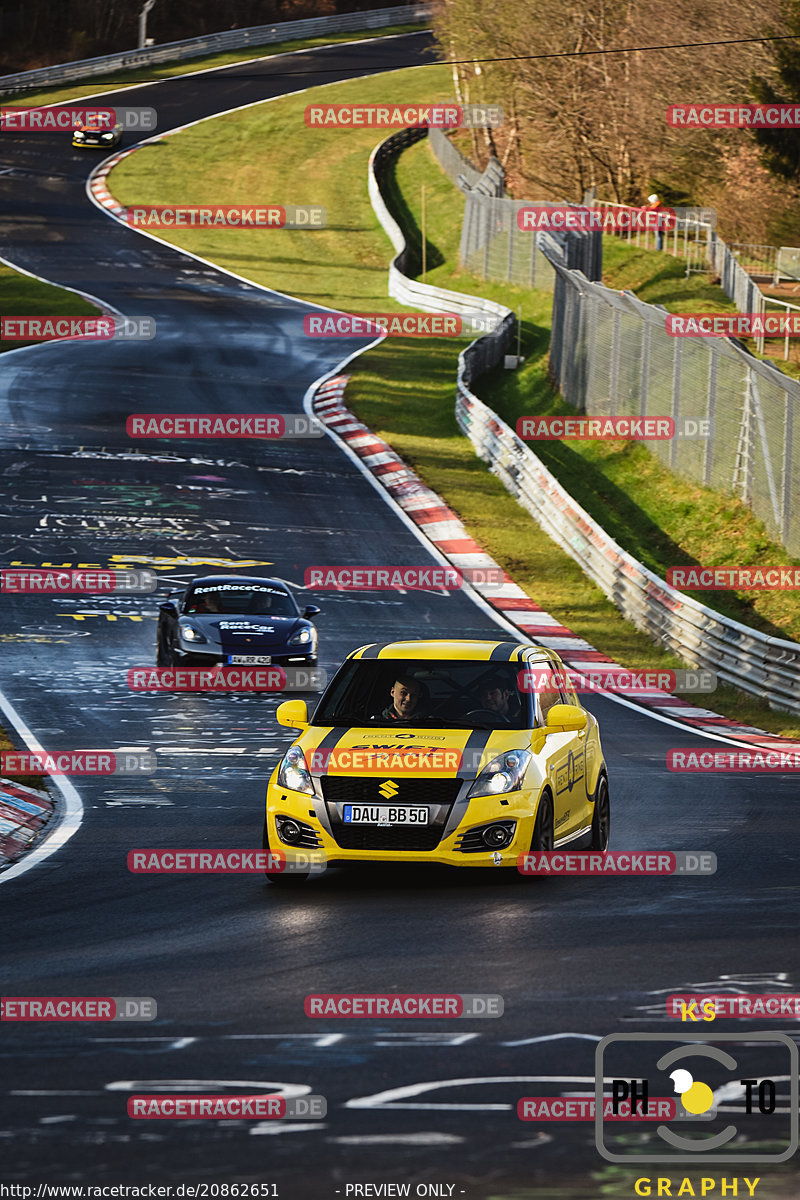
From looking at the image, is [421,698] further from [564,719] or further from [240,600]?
[240,600]

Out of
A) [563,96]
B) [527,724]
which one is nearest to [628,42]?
[563,96]

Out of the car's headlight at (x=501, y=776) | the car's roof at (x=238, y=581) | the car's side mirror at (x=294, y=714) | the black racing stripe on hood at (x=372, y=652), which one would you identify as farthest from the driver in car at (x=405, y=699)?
the car's roof at (x=238, y=581)

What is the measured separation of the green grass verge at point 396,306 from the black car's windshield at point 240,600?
4432 millimetres

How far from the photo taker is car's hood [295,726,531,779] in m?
11.1

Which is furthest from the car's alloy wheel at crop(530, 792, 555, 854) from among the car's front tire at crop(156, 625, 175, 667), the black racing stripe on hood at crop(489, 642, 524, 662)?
the car's front tire at crop(156, 625, 175, 667)

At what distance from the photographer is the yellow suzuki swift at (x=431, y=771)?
36.1ft

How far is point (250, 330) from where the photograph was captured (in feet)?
178

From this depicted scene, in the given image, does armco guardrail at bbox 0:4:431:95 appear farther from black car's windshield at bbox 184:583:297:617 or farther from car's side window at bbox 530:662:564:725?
car's side window at bbox 530:662:564:725

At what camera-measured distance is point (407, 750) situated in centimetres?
1120

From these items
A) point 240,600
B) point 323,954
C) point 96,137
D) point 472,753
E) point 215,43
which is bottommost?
point 240,600

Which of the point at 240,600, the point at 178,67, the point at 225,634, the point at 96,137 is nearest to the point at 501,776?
the point at 225,634

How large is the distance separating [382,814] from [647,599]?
14.5 metres

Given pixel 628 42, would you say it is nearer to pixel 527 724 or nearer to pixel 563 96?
pixel 563 96

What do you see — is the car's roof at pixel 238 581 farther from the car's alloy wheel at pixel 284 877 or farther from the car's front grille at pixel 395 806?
the car's front grille at pixel 395 806
